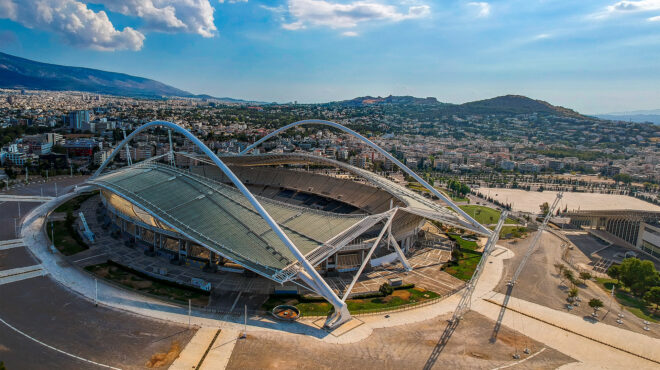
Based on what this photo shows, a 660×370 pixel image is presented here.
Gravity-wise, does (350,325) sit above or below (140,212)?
below

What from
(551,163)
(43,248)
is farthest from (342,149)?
(43,248)

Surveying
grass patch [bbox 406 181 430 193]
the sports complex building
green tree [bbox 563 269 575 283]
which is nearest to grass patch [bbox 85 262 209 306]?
the sports complex building

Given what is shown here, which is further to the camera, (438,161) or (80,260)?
(438,161)

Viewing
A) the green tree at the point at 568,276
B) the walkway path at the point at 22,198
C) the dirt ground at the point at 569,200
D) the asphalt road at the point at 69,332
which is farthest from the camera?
the dirt ground at the point at 569,200

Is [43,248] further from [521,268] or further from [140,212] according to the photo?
[521,268]

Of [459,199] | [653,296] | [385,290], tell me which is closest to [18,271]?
[385,290]

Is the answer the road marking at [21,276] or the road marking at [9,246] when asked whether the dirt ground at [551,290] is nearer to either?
the road marking at [21,276]

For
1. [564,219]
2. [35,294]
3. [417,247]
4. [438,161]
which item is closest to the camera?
[35,294]

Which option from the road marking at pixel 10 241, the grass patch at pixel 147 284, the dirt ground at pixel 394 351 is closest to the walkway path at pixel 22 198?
the road marking at pixel 10 241
